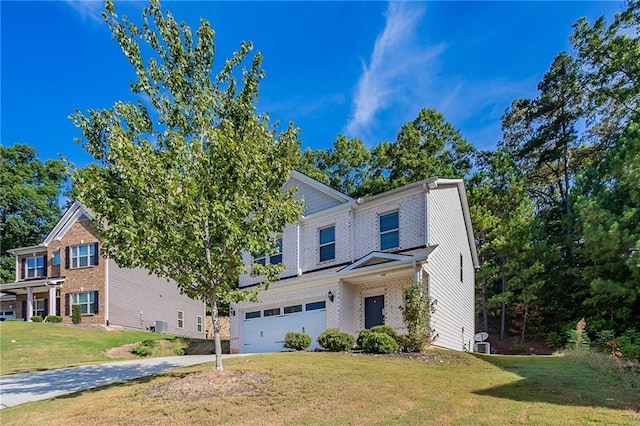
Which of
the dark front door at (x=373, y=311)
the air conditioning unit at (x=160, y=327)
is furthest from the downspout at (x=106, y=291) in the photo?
the dark front door at (x=373, y=311)

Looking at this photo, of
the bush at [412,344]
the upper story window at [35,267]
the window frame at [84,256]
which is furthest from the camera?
the upper story window at [35,267]

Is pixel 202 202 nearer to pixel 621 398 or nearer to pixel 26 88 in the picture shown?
pixel 621 398

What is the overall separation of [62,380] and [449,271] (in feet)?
47.2

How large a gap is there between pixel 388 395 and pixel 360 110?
2175 cm

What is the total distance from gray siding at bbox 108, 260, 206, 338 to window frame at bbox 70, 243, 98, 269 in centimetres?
157

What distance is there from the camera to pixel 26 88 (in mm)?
20016

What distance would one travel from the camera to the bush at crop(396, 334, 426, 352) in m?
13.0

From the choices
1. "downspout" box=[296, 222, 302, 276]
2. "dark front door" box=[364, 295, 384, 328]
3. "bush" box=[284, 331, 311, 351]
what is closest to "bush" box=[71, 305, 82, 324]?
"downspout" box=[296, 222, 302, 276]

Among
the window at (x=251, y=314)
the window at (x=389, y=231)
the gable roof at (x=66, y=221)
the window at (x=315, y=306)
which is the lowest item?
the window at (x=251, y=314)

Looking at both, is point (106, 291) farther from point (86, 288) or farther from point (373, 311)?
point (373, 311)

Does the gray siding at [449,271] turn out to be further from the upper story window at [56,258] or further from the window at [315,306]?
the upper story window at [56,258]

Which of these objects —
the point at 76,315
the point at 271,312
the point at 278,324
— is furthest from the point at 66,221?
the point at 278,324

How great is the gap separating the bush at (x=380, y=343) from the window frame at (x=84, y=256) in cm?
2284

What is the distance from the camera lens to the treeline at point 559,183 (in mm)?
21406
